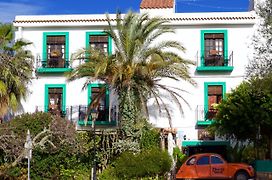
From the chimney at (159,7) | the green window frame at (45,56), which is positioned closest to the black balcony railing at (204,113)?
the chimney at (159,7)

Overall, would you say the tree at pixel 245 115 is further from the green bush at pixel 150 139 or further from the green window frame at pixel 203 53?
the green window frame at pixel 203 53

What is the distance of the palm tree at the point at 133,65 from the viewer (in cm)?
3169

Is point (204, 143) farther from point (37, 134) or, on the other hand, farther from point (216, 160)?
point (37, 134)

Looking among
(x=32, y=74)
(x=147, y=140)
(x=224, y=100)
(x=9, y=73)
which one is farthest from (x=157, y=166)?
(x=32, y=74)

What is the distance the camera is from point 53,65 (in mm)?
37469

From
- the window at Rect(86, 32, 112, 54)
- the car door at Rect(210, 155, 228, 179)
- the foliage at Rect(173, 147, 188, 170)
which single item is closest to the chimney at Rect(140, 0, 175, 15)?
the window at Rect(86, 32, 112, 54)

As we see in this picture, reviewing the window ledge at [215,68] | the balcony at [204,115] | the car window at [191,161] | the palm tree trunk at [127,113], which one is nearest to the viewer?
the car window at [191,161]

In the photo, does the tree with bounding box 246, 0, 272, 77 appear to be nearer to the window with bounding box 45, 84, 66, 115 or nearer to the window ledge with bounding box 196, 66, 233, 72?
the window ledge with bounding box 196, 66, 233, 72

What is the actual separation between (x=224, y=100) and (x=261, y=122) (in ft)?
8.07

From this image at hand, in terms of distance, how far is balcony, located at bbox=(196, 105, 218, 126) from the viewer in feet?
117

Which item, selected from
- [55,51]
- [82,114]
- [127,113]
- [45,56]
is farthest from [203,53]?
[45,56]

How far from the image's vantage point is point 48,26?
37.8 metres

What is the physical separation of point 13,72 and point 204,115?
11499 millimetres

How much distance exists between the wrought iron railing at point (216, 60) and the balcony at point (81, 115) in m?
5.86
